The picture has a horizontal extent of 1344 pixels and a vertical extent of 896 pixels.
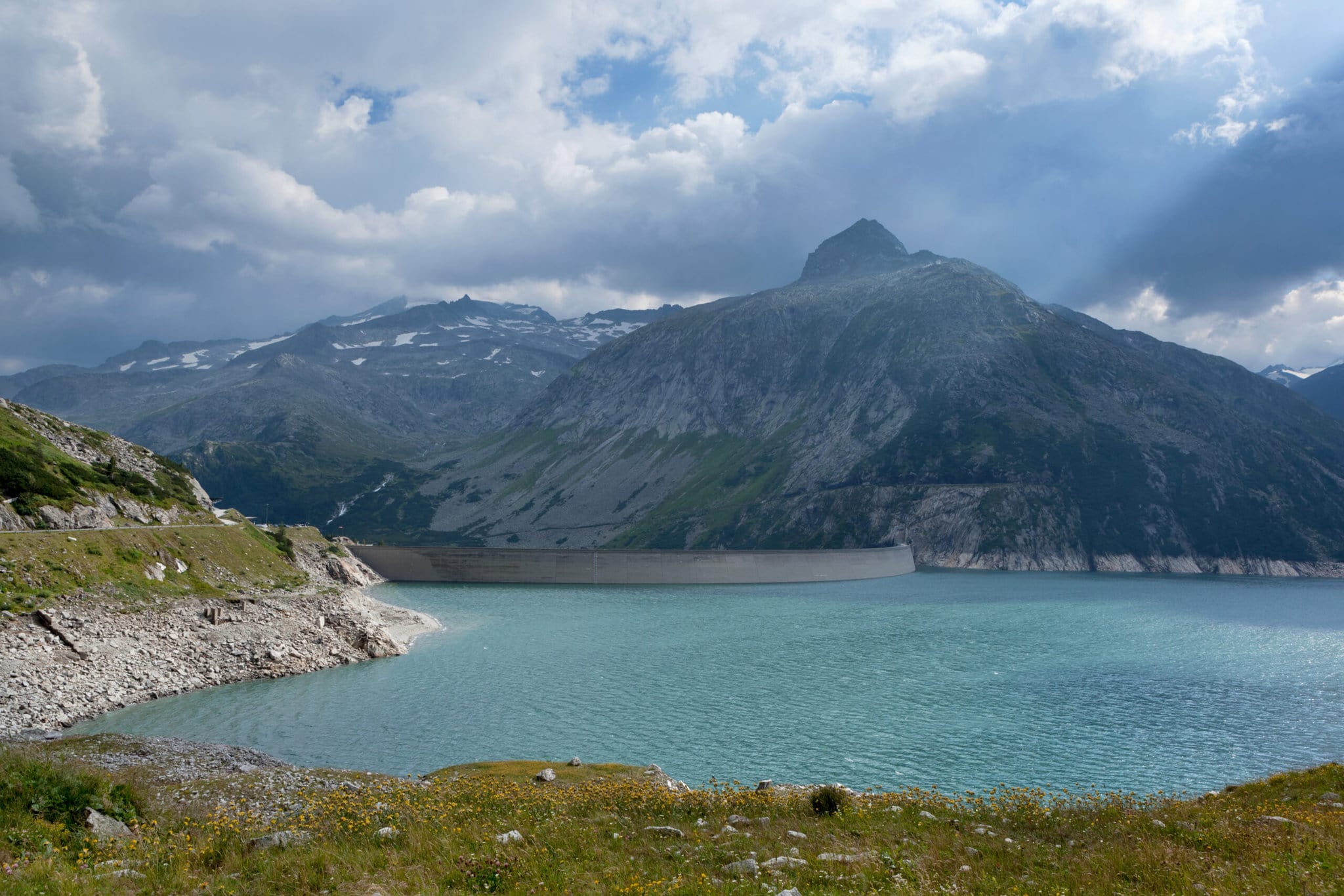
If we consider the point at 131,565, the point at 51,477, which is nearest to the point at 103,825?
the point at 131,565

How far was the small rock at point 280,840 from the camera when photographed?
15.4m

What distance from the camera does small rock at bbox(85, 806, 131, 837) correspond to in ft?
53.6

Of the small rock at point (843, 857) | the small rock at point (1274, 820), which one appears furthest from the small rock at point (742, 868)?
the small rock at point (1274, 820)

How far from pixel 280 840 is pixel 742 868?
9.66 meters

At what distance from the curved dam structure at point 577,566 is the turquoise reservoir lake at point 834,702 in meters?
48.1

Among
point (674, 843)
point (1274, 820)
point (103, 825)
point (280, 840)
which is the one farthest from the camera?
point (1274, 820)

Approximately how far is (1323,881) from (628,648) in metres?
57.9

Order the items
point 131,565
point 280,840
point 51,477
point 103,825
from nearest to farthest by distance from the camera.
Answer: point 280,840 < point 103,825 < point 131,565 < point 51,477

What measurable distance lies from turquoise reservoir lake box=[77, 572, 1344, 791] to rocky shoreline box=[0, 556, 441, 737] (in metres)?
1.77

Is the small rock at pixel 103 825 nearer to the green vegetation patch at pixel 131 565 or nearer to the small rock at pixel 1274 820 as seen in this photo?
the small rock at pixel 1274 820

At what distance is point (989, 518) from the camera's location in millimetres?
186000

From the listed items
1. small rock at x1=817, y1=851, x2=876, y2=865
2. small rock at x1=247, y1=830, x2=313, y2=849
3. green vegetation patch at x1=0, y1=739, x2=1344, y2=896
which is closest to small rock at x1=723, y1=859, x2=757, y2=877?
green vegetation patch at x1=0, y1=739, x2=1344, y2=896

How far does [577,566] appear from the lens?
13975 cm

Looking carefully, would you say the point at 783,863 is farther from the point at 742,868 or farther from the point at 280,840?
the point at 280,840
